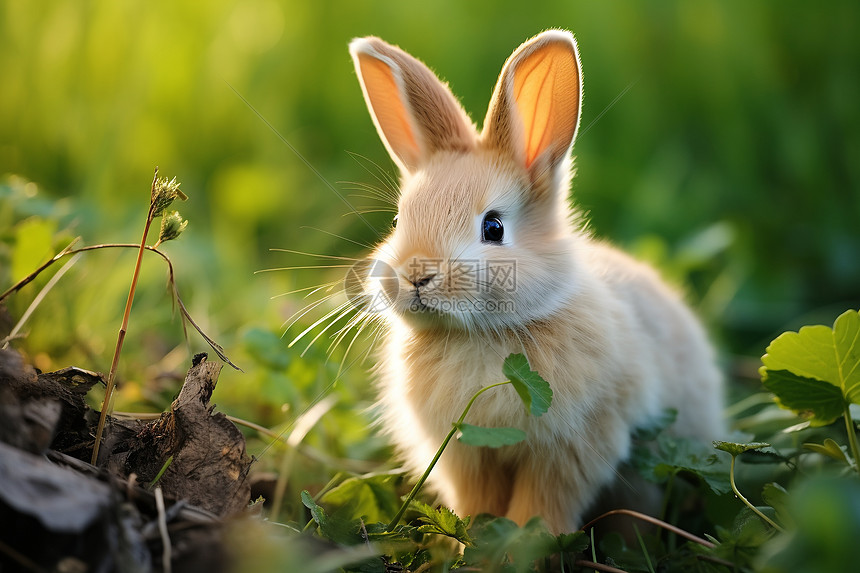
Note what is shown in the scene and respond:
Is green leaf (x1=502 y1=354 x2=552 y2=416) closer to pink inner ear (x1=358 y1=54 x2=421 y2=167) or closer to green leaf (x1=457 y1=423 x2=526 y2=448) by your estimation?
green leaf (x1=457 y1=423 x2=526 y2=448)

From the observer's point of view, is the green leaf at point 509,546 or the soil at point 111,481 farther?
the green leaf at point 509,546

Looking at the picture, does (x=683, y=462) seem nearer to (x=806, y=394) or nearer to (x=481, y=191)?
(x=806, y=394)

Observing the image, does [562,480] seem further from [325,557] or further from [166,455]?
[166,455]

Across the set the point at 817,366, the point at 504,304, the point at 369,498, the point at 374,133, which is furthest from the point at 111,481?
the point at 374,133

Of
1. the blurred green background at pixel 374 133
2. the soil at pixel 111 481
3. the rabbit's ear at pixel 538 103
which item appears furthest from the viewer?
the blurred green background at pixel 374 133

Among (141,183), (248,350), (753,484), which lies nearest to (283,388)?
(248,350)

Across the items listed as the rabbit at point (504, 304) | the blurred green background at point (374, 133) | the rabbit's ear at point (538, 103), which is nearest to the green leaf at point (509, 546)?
the rabbit at point (504, 304)

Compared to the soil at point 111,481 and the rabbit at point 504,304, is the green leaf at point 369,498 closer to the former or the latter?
the rabbit at point 504,304

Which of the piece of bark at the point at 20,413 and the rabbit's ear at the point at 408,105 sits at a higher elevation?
the rabbit's ear at the point at 408,105
